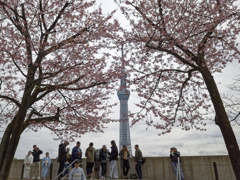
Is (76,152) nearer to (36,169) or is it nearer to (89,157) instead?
(89,157)

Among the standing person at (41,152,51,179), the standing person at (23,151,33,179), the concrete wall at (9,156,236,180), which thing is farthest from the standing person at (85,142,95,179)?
the standing person at (23,151,33,179)

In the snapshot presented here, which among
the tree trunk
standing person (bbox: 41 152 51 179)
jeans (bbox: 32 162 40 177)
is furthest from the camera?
jeans (bbox: 32 162 40 177)

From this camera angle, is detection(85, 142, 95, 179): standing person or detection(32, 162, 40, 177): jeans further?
detection(32, 162, 40, 177): jeans

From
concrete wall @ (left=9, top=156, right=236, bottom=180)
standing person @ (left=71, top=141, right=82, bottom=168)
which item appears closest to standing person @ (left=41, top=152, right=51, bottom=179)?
standing person @ (left=71, top=141, right=82, bottom=168)

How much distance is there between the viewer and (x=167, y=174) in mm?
11023

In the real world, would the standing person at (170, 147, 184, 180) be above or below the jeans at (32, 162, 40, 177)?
above

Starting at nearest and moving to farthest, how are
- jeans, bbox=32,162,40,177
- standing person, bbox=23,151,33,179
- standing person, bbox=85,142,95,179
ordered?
standing person, bbox=85,142,95,179 < standing person, bbox=23,151,33,179 < jeans, bbox=32,162,40,177

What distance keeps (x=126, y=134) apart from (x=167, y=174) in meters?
86.3

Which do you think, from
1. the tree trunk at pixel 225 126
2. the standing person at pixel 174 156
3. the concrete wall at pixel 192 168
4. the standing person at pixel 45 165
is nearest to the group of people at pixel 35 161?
the standing person at pixel 45 165

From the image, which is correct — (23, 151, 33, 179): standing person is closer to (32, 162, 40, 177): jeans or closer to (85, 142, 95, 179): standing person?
(32, 162, 40, 177): jeans

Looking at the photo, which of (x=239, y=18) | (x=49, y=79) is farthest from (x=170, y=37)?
(x=49, y=79)

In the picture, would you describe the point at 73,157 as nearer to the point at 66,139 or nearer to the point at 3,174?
the point at 66,139

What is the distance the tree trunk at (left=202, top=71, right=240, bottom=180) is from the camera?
6905 millimetres

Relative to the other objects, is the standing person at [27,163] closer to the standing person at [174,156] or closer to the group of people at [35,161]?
the group of people at [35,161]
